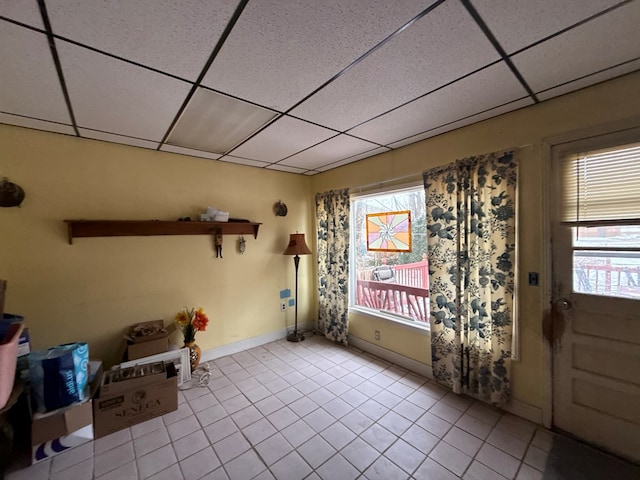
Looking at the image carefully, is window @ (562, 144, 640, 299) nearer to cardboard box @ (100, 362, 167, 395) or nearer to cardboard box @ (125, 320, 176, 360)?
cardboard box @ (100, 362, 167, 395)

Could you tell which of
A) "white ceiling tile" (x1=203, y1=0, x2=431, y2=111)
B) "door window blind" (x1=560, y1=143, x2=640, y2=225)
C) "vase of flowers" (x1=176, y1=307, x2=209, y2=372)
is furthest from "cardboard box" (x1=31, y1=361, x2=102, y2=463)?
"door window blind" (x1=560, y1=143, x2=640, y2=225)

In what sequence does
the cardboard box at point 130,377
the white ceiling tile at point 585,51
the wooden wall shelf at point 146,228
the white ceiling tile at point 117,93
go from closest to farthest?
1. the white ceiling tile at point 585,51
2. the white ceiling tile at point 117,93
3. the cardboard box at point 130,377
4. the wooden wall shelf at point 146,228

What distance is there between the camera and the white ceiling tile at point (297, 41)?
1007 mm

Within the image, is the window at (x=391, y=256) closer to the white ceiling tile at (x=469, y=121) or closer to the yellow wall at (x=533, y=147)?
the white ceiling tile at (x=469, y=121)

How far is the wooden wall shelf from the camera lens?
2252 mm

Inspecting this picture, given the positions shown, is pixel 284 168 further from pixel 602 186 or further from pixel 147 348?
pixel 602 186

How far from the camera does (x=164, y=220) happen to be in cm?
268

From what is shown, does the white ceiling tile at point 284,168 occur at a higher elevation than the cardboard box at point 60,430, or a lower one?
higher

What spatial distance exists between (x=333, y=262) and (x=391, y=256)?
0.77 metres

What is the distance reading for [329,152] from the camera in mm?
2814

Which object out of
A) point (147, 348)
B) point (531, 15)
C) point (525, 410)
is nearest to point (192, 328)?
point (147, 348)

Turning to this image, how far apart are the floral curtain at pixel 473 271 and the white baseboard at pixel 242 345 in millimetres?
2022

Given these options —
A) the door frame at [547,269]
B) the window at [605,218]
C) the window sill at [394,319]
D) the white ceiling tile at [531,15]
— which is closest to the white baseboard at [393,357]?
the window sill at [394,319]

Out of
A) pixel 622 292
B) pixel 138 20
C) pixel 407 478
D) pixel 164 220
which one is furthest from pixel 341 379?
pixel 138 20
